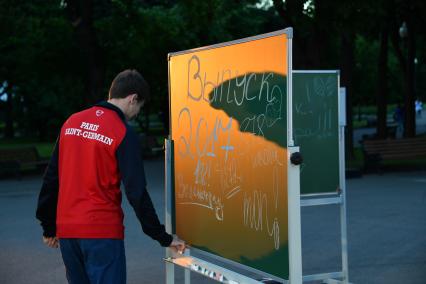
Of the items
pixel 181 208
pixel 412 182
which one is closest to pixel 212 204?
pixel 181 208

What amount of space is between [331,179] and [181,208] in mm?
3015

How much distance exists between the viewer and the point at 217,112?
5023mm

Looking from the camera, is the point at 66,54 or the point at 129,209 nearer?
the point at 129,209

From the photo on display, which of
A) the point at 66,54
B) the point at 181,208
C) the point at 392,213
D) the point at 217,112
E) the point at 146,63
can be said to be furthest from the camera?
the point at 146,63

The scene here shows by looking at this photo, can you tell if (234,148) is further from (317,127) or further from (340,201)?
(317,127)

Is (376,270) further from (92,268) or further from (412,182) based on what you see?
(412,182)

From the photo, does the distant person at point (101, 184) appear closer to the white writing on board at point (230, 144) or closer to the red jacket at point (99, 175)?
the red jacket at point (99, 175)

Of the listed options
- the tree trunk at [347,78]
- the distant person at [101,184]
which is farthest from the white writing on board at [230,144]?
the tree trunk at [347,78]

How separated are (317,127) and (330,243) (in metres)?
2.08

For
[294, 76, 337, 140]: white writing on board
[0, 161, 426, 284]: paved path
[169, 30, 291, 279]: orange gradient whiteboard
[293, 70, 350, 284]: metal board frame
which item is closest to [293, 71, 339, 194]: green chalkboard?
[294, 76, 337, 140]: white writing on board

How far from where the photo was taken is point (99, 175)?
417 centimetres

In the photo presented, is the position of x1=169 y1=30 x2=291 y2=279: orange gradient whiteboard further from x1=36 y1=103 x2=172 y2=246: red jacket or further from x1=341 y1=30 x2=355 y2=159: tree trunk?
x1=341 y1=30 x2=355 y2=159: tree trunk

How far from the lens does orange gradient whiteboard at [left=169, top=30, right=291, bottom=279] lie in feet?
→ 14.2

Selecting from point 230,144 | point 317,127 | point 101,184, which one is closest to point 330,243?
point 317,127
